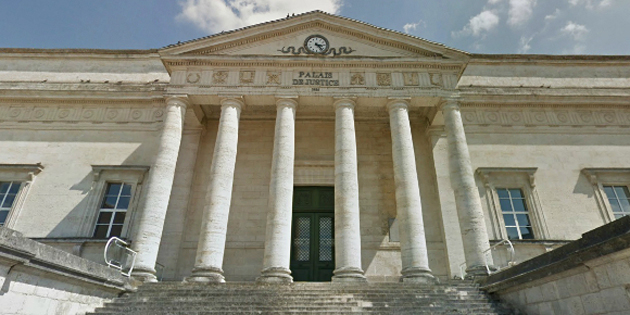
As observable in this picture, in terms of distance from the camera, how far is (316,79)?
13.9 metres

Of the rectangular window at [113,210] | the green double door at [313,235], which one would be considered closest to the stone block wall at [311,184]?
the green double door at [313,235]

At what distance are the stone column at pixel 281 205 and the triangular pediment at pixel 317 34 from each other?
2550 millimetres

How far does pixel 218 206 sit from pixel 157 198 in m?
1.97

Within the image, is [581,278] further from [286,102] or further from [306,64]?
[306,64]

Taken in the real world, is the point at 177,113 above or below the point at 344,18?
below

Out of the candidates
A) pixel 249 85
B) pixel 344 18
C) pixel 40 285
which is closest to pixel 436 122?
pixel 344 18

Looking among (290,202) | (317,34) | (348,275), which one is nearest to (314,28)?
(317,34)

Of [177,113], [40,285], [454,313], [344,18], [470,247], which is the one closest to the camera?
[40,285]

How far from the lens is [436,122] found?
618 inches

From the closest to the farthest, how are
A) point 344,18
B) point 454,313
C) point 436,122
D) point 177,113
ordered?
point 454,313
point 177,113
point 344,18
point 436,122

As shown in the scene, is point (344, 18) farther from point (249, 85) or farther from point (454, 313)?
point (454, 313)

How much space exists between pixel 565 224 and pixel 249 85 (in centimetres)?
1298

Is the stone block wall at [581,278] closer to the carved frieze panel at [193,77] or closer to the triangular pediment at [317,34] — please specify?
the triangular pediment at [317,34]

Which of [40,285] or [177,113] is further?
[177,113]
